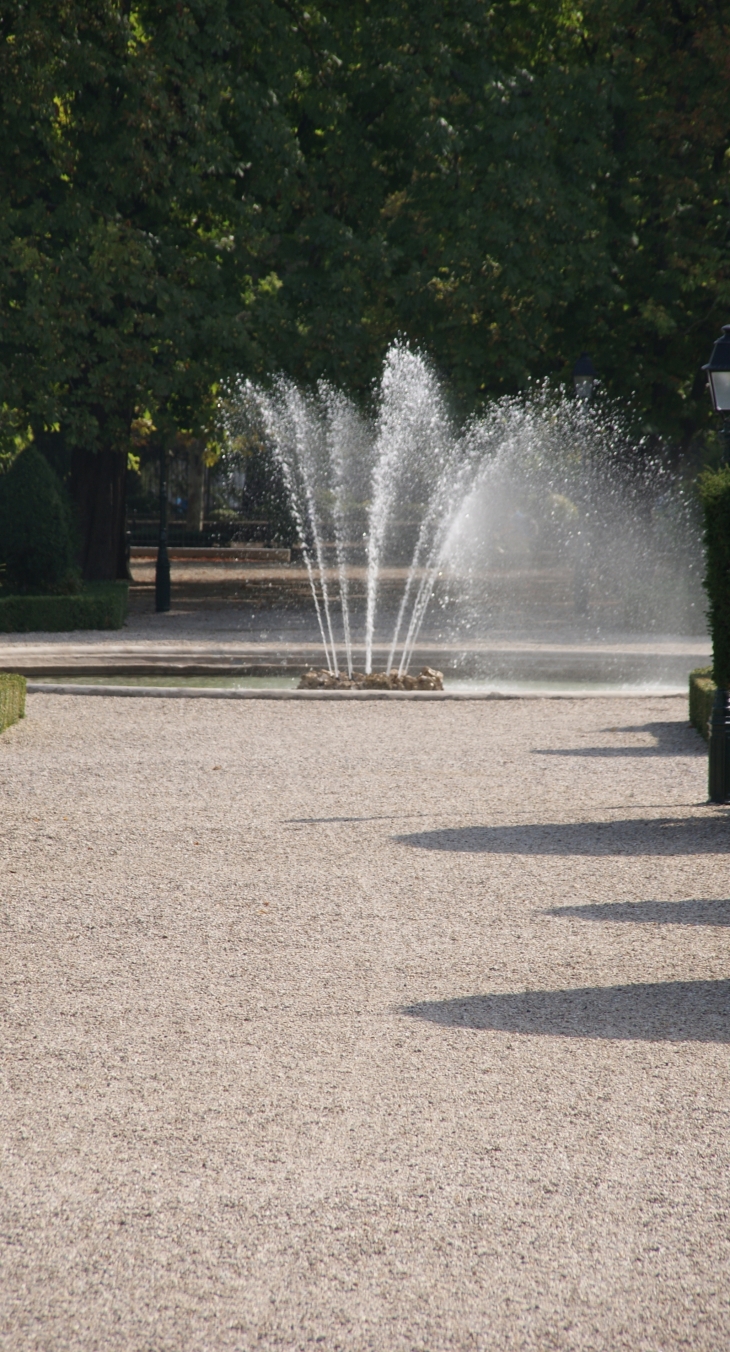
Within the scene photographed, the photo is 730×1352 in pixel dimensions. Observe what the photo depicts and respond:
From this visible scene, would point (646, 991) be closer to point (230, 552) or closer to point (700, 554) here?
point (700, 554)

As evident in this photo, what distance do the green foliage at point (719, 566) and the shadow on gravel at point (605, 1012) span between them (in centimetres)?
393

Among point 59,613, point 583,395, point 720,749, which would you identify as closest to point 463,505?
point 583,395

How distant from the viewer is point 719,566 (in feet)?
28.8

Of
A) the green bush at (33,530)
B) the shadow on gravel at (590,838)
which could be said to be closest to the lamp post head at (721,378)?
the shadow on gravel at (590,838)

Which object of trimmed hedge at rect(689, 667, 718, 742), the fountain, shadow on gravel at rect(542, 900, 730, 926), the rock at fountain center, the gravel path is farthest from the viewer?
the fountain

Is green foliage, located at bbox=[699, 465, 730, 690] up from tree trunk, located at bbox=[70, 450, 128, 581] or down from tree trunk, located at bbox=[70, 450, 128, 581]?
down

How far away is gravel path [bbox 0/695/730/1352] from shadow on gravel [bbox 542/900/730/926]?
0.02 metres

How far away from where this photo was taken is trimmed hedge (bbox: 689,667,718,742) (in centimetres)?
1059

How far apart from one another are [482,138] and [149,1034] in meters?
22.5

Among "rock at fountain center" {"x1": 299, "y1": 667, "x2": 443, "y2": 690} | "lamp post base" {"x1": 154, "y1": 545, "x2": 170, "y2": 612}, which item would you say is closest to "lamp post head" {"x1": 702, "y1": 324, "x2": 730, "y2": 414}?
"rock at fountain center" {"x1": 299, "y1": 667, "x2": 443, "y2": 690}

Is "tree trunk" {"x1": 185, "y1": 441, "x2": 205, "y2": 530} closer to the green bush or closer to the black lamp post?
the black lamp post

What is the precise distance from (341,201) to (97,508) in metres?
6.77

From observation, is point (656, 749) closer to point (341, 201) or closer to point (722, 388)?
point (722, 388)

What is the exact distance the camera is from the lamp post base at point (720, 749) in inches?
330
